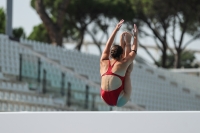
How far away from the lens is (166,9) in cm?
3366

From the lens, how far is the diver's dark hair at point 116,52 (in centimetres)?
685

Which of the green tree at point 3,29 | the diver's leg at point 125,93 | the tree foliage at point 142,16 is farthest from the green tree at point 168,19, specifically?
the diver's leg at point 125,93

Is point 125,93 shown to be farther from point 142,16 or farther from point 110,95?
point 142,16

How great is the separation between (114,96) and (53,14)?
95.0ft

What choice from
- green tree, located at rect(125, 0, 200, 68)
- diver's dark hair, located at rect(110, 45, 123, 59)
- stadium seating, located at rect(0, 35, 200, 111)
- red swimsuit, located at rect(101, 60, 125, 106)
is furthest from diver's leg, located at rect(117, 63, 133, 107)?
green tree, located at rect(125, 0, 200, 68)

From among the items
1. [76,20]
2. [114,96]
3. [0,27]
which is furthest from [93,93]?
[76,20]

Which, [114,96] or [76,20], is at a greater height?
[76,20]

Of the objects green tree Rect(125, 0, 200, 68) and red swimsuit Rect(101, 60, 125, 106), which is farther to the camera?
green tree Rect(125, 0, 200, 68)

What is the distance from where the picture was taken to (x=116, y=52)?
6.89 metres

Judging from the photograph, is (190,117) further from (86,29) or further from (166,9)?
(86,29)

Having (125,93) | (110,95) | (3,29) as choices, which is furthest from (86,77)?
(3,29)

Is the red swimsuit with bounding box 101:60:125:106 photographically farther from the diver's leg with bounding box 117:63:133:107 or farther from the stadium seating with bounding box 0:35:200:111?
the stadium seating with bounding box 0:35:200:111

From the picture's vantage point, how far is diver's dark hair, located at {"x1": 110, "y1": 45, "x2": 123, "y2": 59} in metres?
6.85

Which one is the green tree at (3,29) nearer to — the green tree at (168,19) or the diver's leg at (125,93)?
the green tree at (168,19)
